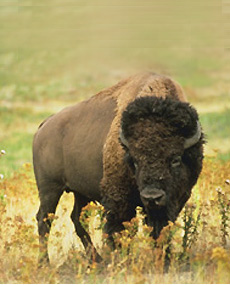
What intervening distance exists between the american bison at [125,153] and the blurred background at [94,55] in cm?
176

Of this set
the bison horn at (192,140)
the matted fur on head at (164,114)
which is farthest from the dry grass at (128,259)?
the matted fur on head at (164,114)

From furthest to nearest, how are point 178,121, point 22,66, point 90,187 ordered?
point 22,66 → point 90,187 → point 178,121

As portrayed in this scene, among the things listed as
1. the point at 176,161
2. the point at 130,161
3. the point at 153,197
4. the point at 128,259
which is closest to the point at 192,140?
the point at 176,161

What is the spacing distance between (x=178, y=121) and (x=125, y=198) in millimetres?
1028

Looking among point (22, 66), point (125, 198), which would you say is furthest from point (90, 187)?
point (22, 66)

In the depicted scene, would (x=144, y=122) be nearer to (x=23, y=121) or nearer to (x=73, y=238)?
(x=73, y=238)

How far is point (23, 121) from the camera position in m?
29.8

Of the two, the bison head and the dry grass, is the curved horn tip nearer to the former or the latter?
the bison head

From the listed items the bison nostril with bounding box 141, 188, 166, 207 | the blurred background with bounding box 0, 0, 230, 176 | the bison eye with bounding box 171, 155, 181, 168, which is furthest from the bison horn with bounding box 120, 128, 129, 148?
the blurred background with bounding box 0, 0, 230, 176

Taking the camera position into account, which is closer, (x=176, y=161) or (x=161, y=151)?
(x=161, y=151)

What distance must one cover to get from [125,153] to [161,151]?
55 cm

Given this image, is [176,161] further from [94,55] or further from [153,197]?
[94,55]

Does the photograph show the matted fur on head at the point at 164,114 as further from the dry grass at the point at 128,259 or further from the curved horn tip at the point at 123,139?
the dry grass at the point at 128,259

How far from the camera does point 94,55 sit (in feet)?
55.3
